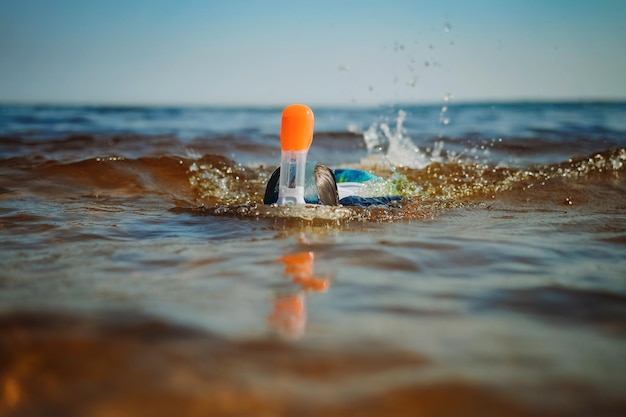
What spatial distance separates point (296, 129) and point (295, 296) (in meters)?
1.71

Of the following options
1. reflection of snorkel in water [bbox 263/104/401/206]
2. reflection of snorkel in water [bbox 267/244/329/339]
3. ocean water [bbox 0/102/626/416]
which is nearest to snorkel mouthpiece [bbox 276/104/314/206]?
reflection of snorkel in water [bbox 263/104/401/206]

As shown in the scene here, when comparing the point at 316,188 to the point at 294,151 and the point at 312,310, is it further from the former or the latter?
the point at 312,310

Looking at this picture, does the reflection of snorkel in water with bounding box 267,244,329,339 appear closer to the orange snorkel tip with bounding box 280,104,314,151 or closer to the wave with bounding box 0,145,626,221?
the orange snorkel tip with bounding box 280,104,314,151

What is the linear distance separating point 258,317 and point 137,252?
1219 millimetres

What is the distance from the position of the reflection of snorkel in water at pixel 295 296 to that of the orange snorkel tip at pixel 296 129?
1.07 meters

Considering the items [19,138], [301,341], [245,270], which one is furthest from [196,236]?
[19,138]

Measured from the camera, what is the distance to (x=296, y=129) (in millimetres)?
3629

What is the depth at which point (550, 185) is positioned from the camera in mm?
5949

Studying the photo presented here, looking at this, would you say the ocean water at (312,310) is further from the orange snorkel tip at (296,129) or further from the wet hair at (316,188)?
the orange snorkel tip at (296,129)

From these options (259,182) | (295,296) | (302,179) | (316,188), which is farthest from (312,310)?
(259,182)

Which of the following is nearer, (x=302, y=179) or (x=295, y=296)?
(x=295, y=296)

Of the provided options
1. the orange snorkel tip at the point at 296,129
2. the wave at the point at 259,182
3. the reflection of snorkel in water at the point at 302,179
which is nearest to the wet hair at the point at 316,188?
the reflection of snorkel in water at the point at 302,179

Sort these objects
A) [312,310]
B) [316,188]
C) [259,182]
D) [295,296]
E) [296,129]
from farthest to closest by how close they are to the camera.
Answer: [259,182]
[316,188]
[296,129]
[295,296]
[312,310]

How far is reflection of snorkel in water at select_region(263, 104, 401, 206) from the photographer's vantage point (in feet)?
12.0
